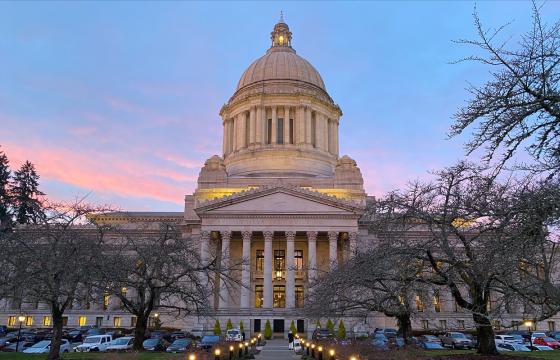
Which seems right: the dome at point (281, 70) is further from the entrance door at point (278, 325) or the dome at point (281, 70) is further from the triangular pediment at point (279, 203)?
the entrance door at point (278, 325)

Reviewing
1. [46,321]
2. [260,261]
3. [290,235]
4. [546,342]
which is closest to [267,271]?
[290,235]

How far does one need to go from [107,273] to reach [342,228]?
134ft

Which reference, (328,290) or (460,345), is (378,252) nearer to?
(328,290)

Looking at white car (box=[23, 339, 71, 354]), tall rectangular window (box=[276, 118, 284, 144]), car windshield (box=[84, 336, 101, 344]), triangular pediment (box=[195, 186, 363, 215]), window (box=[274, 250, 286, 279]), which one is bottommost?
white car (box=[23, 339, 71, 354])

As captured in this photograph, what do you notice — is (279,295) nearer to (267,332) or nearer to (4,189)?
(267,332)

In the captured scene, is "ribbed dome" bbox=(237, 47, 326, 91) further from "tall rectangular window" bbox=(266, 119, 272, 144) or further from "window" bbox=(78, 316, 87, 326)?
"window" bbox=(78, 316, 87, 326)

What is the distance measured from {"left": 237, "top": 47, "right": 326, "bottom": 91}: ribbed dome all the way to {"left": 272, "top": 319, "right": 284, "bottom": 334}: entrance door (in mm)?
44211

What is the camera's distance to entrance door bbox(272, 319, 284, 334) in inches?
2351

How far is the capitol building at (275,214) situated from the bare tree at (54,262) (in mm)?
27923

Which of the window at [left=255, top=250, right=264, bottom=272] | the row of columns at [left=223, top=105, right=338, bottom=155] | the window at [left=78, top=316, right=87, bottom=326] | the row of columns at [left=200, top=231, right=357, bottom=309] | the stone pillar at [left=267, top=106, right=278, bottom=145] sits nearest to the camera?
the row of columns at [left=200, top=231, right=357, bottom=309]

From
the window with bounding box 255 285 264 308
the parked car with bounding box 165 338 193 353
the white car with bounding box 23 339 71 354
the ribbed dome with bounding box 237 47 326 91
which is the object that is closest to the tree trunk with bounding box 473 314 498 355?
the parked car with bounding box 165 338 193 353

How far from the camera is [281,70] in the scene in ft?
296

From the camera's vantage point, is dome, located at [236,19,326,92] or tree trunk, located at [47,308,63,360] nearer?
tree trunk, located at [47,308,63,360]

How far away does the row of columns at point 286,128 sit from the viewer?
8425 cm
